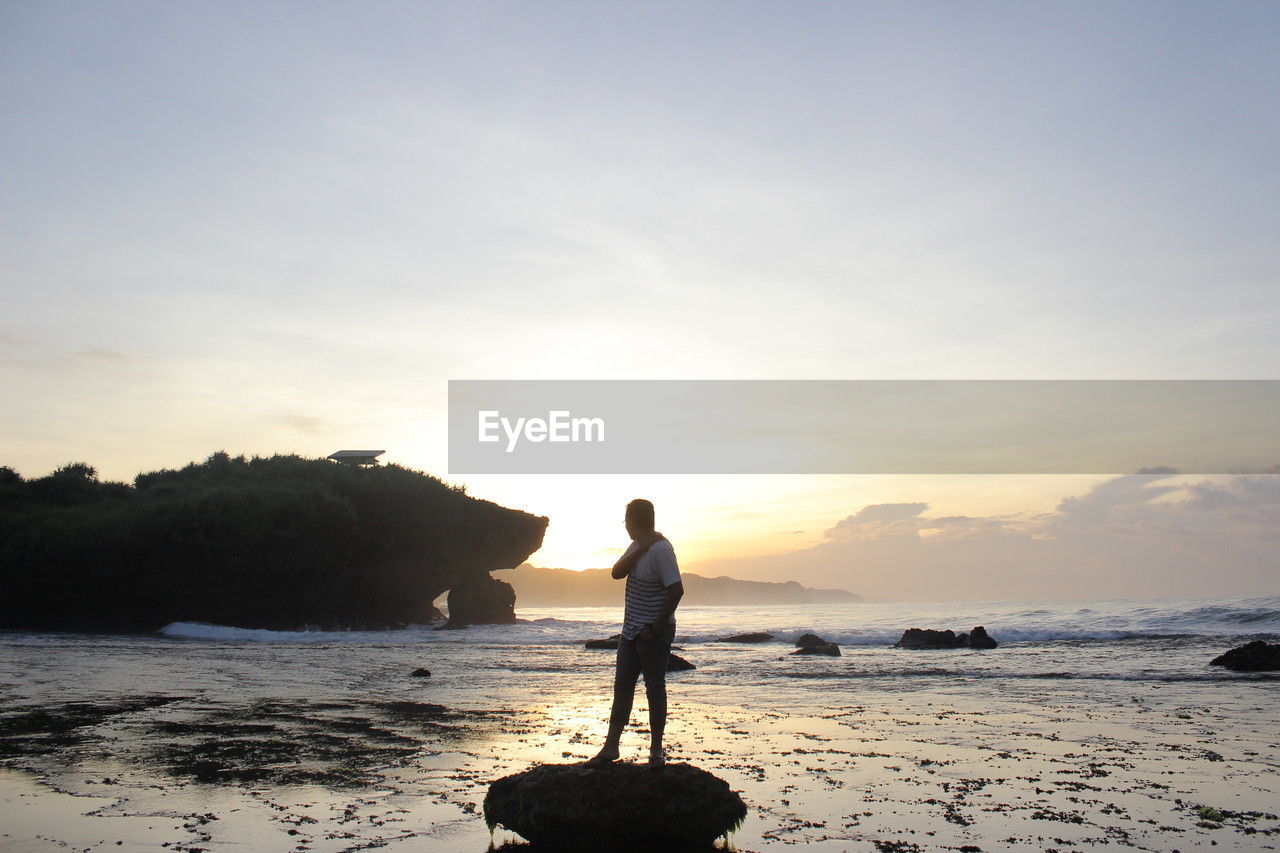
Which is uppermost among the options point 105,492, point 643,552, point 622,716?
point 105,492

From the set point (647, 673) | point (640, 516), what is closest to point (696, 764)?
point (647, 673)

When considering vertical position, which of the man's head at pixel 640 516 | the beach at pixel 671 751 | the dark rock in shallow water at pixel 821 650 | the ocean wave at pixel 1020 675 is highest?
the man's head at pixel 640 516

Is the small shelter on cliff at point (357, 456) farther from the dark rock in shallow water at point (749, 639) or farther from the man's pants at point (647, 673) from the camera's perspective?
the man's pants at point (647, 673)

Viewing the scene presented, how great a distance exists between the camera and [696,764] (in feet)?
27.7

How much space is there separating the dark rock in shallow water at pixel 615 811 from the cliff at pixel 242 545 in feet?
131

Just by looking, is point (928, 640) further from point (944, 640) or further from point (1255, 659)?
point (1255, 659)

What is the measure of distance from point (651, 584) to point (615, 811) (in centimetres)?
160

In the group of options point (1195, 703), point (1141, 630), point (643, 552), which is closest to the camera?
point (643, 552)

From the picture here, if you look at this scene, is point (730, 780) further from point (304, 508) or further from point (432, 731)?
point (304, 508)

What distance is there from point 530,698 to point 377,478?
38880 millimetres

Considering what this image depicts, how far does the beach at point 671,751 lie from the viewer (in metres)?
5.87

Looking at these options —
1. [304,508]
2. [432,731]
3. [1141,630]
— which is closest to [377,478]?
[304,508]

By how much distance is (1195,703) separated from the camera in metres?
13.5

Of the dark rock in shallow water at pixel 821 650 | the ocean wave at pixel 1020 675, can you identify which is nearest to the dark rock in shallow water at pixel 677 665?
the ocean wave at pixel 1020 675
